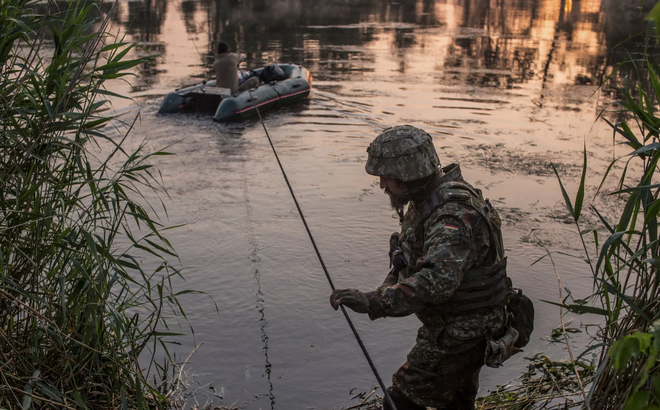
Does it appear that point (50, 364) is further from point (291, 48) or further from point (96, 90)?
point (291, 48)

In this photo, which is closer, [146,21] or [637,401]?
[637,401]

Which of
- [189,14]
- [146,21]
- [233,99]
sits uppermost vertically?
[189,14]

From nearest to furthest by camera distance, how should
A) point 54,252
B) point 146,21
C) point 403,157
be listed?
point 403,157
point 54,252
point 146,21

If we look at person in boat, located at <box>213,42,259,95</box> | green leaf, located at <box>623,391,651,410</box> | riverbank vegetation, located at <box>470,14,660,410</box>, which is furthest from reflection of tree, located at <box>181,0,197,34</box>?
green leaf, located at <box>623,391,651,410</box>

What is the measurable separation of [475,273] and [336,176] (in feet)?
22.2

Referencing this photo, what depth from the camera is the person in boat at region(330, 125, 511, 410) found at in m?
3.21

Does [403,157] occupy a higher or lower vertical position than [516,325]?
higher

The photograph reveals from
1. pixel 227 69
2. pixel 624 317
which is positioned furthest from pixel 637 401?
pixel 227 69

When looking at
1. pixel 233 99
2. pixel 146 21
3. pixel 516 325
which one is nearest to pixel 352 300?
pixel 516 325

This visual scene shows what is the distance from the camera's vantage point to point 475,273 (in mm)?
3375

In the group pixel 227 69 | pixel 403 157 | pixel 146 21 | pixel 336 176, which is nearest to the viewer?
pixel 403 157

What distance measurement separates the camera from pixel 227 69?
45.0 feet

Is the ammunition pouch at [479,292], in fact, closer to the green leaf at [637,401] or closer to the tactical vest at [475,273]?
the tactical vest at [475,273]

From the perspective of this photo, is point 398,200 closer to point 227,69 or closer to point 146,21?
point 227,69
